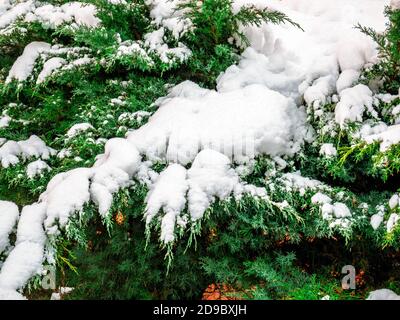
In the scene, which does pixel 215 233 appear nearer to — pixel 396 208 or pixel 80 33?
pixel 396 208

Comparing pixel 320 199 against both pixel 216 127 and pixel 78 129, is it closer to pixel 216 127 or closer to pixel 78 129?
pixel 216 127

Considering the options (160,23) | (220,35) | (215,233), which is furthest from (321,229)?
(160,23)

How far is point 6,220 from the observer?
218 cm

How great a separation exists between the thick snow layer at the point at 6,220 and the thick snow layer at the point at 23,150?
0.40 metres

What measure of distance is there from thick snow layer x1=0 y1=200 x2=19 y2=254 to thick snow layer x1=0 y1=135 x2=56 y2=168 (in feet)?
1.30

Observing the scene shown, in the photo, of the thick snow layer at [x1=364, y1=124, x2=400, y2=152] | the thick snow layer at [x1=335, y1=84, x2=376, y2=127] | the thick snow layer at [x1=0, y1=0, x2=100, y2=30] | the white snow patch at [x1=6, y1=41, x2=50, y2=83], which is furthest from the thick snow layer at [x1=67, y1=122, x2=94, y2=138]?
the thick snow layer at [x1=364, y1=124, x2=400, y2=152]

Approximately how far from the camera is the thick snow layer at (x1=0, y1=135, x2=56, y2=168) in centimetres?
259

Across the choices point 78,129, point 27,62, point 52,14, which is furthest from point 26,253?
point 52,14

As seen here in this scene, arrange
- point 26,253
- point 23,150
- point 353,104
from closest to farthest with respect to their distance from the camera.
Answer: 1. point 26,253
2. point 353,104
3. point 23,150

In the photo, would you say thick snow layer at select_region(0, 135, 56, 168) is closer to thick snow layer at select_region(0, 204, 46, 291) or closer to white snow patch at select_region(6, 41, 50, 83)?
white snow patch at select_region(6, 41, 50, 83)

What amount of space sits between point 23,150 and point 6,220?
694 mm

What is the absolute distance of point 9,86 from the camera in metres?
2.83

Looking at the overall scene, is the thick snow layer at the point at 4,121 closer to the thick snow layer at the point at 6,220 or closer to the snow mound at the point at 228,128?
the thick snow layer at the point at 6,220

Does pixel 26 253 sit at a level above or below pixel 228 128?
below
